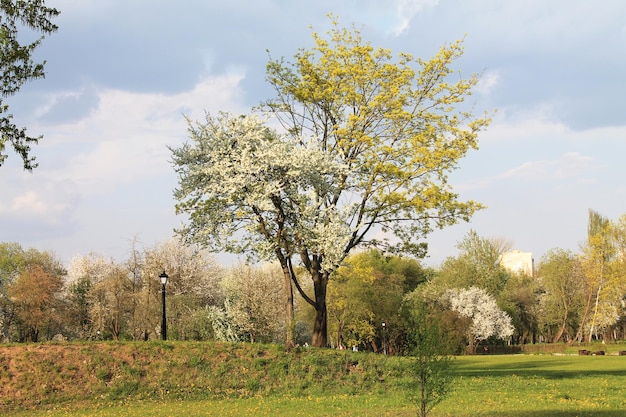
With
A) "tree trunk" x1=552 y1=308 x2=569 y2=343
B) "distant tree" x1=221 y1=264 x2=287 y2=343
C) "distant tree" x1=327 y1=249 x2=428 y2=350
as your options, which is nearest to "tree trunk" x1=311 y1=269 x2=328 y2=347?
"distant tree" x1=221 y1=264 x2=287 y2=343

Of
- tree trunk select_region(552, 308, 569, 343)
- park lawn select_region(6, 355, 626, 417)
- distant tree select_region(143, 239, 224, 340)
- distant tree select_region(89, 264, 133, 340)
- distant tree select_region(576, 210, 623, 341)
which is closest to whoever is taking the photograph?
park lawn select_region(6, 355, 626, 417)

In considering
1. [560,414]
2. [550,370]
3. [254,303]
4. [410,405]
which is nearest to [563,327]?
[254,303]

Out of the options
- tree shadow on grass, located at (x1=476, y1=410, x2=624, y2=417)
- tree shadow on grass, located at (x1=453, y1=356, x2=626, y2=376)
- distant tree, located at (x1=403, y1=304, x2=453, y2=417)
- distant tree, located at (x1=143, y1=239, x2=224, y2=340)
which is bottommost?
tree shadow on grass, located at (x1=453, y1=356, x2=626, y2=376)

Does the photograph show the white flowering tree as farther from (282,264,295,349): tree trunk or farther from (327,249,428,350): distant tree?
(282,264,295,349): tree trunk

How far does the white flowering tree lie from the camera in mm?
76062

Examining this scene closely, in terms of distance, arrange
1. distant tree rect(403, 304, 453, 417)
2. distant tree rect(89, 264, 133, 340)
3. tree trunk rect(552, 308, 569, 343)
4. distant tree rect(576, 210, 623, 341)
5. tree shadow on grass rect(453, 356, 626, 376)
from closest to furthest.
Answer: distant tree rect(403, 304, 453, 417)
tree shadow on grass rect(453, 356, 626, 376)
distant tree rect(89, 264, 133, 340)
distant tree rect(576, 210, 623, 341)
tree trunk rect(552, 308, 569, 343)

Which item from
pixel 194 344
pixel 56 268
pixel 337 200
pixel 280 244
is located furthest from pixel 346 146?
pixel 56 268

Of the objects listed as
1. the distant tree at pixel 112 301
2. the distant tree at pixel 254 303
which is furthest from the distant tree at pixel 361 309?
A: the distant tree at pixel 112 301

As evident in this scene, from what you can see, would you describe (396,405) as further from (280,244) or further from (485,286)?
(485,286)

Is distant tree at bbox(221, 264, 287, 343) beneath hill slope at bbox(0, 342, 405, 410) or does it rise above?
above

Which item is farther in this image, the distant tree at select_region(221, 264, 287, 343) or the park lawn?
the distant tree at select_region(221, 264, 287, 343)

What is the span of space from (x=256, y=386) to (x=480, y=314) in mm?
57822

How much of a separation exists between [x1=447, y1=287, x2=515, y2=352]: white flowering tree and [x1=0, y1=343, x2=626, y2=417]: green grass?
4966 centimetres

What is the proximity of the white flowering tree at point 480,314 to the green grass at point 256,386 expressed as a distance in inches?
1955
